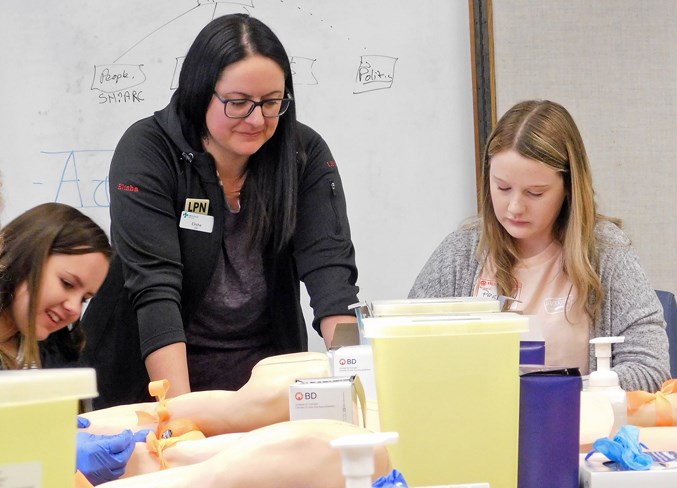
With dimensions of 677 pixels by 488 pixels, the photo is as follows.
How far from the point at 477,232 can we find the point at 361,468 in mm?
1270

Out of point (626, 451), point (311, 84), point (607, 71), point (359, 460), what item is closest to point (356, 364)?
point (626, 451)

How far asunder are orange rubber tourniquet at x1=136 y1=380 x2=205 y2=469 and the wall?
66.6 inches

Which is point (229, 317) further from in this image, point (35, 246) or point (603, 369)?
point (603, 369)

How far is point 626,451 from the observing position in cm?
71

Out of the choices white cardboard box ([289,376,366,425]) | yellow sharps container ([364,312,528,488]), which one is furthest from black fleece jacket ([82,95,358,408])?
yellow sharps container ([364,312,528,488])

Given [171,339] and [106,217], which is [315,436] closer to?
[171,339]

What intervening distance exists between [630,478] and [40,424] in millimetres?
460

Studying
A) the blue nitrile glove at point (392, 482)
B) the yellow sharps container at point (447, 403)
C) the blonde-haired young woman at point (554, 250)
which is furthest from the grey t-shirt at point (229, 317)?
the blue nitrile glove at point (392, 482)

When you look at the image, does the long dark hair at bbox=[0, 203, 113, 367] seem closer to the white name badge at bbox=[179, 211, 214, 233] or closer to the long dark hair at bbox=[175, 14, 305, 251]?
the white name badge at bbox=[179, 211, 214, 233]

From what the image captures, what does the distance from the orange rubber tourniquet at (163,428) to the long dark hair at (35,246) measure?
0.51 metres

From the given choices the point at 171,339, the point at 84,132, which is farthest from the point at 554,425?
the point at 84,132

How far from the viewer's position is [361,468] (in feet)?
1.76

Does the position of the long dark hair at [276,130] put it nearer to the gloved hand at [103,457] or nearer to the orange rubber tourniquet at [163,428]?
the orange rubber tourniquet at [163,428]

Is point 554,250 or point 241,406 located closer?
point 241,406
